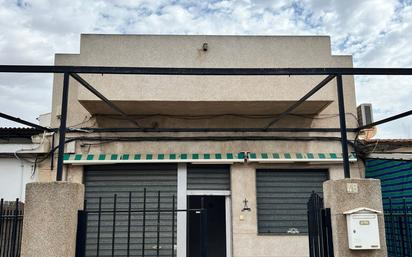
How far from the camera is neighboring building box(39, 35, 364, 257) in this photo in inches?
363

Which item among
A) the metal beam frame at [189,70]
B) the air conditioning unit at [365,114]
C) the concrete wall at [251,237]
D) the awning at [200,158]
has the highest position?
the air conditioning unit at [365,114]

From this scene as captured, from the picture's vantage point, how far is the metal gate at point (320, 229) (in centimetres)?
490

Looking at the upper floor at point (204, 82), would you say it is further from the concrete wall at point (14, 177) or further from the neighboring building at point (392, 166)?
the concrete wall at point (14, 177)

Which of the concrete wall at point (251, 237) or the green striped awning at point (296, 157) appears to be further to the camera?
the green striped awning at point (296, 157)

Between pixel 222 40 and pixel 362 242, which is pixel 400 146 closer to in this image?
pixel 222 40

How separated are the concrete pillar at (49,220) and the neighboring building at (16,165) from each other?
17.4 ft

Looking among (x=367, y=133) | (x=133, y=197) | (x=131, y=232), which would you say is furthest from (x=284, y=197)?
(x=131, y=232)

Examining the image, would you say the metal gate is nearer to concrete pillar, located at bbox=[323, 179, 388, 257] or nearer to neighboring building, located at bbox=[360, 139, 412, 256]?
concrete pillar, located at bbox=[323, 179, 388, 257]

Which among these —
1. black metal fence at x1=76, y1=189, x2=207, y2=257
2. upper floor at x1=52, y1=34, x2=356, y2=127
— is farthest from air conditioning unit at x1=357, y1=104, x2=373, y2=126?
black metal fence at x1=76, y1=189, x2=207, y2=257

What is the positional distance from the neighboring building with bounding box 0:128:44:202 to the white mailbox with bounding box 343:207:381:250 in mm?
7748

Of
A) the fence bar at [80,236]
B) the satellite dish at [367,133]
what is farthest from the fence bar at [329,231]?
the satellite dish at [367,133]

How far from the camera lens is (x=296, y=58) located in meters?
9.34

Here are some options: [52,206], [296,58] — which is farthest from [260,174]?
[52,206]

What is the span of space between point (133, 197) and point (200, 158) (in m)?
2.06
